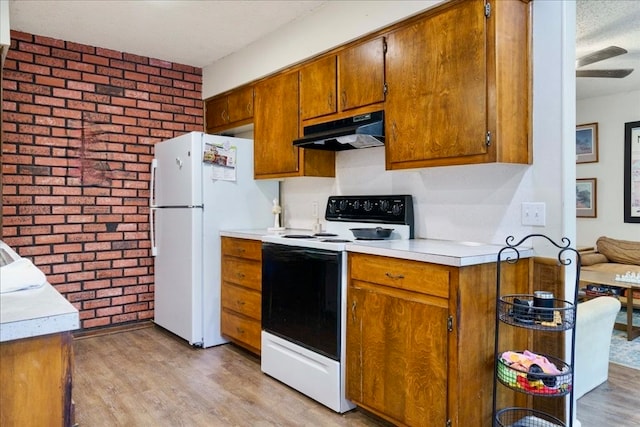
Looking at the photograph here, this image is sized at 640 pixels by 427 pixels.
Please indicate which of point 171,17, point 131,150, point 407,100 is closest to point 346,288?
point 407,100

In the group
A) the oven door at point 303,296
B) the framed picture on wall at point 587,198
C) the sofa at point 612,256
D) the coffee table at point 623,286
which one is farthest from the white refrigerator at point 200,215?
the framed picture on wall at point 587,198

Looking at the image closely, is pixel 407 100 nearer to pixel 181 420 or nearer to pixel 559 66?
pixel 559 66

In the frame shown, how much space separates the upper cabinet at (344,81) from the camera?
2559 millimetres

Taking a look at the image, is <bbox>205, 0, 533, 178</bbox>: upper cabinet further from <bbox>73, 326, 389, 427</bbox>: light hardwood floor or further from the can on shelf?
<bbox>73, 326, 389, 427</bbox>: light hardwood floor

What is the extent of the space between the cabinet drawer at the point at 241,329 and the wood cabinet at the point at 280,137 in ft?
3.65

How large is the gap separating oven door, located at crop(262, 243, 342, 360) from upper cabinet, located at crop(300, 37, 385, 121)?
96 cm

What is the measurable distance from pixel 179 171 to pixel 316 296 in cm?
169

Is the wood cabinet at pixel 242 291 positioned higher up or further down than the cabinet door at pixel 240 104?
further down

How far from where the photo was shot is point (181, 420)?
7.45ft

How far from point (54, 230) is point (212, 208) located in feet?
4.38

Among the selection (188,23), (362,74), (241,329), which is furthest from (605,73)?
(241,329)

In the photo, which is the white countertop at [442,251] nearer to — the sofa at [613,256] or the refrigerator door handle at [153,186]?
the refrigerator door handle at [153,186]

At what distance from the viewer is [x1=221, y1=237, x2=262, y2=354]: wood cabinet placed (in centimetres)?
307

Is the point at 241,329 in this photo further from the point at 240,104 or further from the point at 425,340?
the point at 240,104
